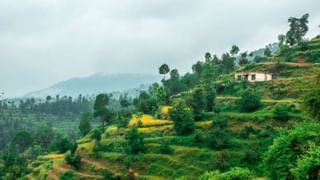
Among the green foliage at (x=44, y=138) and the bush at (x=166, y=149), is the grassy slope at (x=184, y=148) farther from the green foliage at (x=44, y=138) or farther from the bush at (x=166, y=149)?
the green foliage at (x=44, y=138)

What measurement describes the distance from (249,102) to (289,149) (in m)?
42.4

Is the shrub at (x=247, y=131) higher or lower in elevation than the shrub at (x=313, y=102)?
lower

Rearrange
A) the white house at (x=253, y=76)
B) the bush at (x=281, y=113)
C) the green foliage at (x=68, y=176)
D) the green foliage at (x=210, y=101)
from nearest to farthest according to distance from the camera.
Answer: the green foliage at (x=68, y=176) → the bush at (x=281, y=113) → the green foliage at (x=210, y=101) → the white house at (x=253, y=76)

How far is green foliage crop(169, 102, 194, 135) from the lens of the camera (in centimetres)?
7981

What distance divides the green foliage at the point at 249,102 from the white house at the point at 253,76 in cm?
1544

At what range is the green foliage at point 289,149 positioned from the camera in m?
39.9

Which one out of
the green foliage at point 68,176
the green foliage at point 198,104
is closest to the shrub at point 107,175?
the green foliage at point 68,176

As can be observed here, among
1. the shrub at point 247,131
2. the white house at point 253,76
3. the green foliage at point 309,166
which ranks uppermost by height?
the white house at point 253,76

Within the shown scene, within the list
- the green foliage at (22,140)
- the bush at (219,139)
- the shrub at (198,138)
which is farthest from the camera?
the green foliage at (22,140)

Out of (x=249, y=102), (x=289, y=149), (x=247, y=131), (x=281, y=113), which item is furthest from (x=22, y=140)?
(x=289, y=149)

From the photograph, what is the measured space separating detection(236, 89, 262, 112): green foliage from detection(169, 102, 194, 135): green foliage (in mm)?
9041

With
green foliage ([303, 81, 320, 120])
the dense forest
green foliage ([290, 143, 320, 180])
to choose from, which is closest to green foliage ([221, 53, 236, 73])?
the dense forest

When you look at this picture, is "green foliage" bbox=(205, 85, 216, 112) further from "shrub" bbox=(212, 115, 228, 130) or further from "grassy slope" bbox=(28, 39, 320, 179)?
"shrub" bbox=(212, 115, 228, 130)

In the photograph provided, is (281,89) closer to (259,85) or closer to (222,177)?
(259,85)
